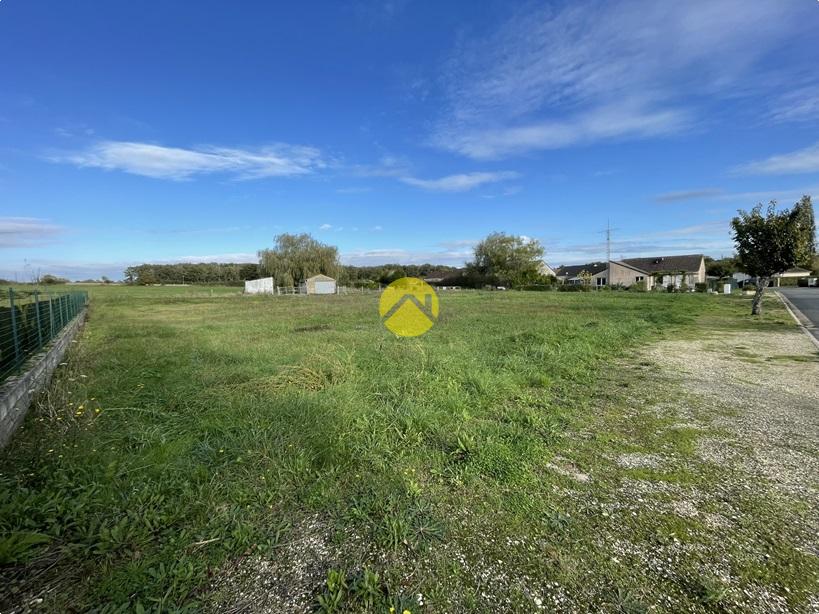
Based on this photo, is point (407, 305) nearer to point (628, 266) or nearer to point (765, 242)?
point (765, 242)

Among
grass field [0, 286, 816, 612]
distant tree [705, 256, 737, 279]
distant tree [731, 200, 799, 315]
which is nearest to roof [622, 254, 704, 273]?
distant tree [705, 256, 737, 279]

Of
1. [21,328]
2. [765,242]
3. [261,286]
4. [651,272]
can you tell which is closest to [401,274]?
[261,286]

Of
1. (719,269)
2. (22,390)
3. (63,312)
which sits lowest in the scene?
(22,390)

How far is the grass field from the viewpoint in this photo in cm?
201

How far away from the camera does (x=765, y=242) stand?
13641mm

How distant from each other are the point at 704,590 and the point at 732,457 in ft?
6.78

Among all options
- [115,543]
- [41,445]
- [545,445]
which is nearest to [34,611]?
[115,543]

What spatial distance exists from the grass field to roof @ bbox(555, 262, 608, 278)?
205 ft

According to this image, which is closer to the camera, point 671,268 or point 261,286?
point 261,286

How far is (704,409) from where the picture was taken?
15.5ft

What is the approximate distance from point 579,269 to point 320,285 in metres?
47.1

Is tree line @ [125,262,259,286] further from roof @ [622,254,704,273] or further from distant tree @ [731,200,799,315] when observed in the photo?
distant tree @ [731,200,799,315]

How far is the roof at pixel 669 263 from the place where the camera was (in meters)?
53.8

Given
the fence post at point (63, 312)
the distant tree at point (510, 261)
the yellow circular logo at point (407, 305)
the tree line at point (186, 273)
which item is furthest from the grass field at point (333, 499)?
the tree line at point (186, 273)
